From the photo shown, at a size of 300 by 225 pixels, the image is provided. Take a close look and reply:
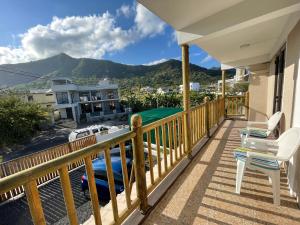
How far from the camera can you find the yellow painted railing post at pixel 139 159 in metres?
1.64

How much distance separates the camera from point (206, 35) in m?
2.49

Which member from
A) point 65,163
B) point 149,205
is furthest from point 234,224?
point 65,163

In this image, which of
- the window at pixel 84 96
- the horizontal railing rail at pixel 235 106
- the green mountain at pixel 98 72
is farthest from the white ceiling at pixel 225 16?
the green mountain at pixel 98 72

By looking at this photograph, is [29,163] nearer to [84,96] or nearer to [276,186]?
[276,186]

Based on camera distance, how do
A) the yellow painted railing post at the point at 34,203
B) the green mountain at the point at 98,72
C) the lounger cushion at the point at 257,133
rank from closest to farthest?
the yellow painted railing post at the point at 34,203, the lounger cushion at the point at 257,133, the green mountain at the point at 98,72

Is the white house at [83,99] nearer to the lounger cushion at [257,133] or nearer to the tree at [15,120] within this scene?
the tree at [15,120]

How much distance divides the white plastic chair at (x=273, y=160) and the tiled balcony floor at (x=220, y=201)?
0.14m

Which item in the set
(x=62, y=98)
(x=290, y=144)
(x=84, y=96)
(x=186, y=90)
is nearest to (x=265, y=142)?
(x=290, y=144)

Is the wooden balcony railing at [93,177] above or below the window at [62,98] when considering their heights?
below

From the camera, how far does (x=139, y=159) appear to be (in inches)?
66.3

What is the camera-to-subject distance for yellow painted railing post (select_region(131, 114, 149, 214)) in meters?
1.64

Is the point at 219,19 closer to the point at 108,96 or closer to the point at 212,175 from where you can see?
the point at 212,175

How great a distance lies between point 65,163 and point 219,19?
2668mm

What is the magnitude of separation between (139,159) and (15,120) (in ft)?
47.2
